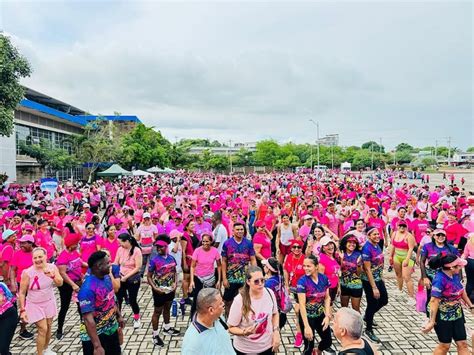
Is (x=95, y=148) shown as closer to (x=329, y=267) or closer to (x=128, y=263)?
(x=128, y=263)

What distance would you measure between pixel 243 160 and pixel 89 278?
7013cm

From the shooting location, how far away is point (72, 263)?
17.4 feet

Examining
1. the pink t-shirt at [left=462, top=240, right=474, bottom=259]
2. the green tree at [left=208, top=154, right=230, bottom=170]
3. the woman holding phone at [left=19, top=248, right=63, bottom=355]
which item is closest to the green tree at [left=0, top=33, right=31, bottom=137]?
the woman holding phone at [left=19, top=248, right=63, bottom=355]

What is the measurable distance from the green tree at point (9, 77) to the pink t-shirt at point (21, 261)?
12.6 meters

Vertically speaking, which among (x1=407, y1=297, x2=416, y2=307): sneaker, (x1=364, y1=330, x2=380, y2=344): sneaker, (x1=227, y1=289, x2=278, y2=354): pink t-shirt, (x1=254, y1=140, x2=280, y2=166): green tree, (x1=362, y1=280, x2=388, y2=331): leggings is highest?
(x1=254, y1=140, x2=280, y2=166): green tree

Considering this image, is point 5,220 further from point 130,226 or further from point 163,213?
point 163,213

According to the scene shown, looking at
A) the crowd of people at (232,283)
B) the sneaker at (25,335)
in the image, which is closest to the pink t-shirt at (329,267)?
the crowd of people at (232,283)

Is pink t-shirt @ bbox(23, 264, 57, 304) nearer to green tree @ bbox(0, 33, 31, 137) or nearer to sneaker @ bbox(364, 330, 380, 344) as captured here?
sneaker @ bbox(364, 330, 380, 344)

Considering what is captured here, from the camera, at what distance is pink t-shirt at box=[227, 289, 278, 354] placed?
327 cm

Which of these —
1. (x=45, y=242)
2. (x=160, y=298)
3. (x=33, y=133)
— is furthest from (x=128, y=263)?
(x=33, y=133)

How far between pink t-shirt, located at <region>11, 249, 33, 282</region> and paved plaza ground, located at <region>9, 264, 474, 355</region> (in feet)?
3.58

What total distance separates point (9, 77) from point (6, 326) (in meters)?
14.9

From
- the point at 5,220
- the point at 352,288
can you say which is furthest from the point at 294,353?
the point at 5,220

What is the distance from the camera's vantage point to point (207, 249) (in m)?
5.16
